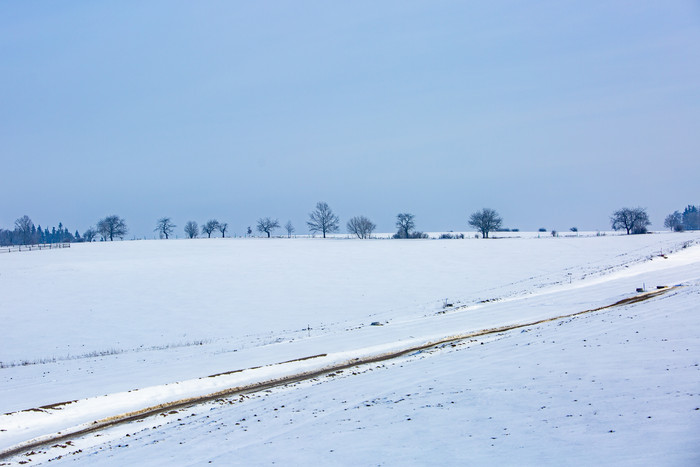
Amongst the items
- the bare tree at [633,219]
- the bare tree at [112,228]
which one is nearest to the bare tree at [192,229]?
the bare tree at [112,228]

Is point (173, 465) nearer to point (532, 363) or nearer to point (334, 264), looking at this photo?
point (532, 363)

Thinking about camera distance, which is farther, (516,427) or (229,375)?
(229,375)

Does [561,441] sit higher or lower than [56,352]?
higher

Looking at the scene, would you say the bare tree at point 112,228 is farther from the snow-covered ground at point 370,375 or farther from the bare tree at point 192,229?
the snow-covered ground at point 370,375

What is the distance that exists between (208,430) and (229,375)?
5.62 metres

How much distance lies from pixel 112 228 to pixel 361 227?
66.1 m

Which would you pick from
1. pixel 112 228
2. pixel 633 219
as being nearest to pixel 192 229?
pixel 112 228

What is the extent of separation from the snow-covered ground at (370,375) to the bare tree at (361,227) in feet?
352

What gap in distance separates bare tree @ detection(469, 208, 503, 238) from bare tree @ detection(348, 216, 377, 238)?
28173 millimetres

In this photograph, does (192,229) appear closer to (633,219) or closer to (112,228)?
(112,228)

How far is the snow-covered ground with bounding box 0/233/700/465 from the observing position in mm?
8750

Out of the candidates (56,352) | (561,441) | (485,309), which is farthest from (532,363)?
(56,352)

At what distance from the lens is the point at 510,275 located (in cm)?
4922

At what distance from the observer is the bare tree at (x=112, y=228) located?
451ft
